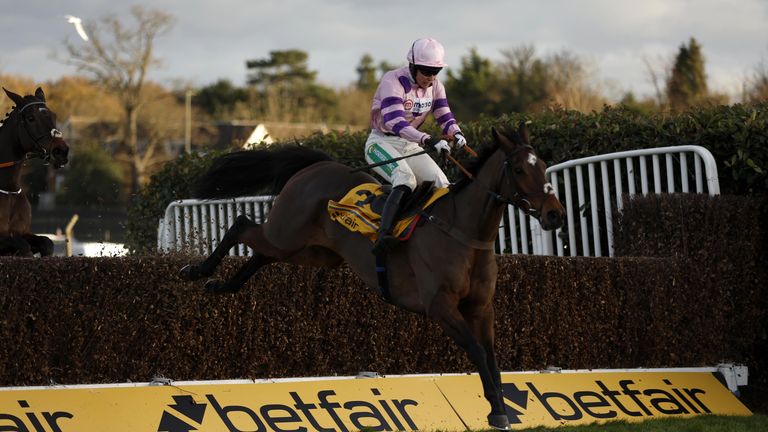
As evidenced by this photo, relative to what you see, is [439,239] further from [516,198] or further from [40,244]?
[40,244]

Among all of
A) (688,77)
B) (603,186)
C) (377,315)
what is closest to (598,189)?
(603,186)

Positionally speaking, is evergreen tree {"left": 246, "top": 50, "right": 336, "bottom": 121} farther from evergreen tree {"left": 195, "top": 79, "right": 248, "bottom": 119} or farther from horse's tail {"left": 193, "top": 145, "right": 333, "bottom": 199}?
horse's tail {"left": 193, "top": 145, "right": 333, "bottom": 199}

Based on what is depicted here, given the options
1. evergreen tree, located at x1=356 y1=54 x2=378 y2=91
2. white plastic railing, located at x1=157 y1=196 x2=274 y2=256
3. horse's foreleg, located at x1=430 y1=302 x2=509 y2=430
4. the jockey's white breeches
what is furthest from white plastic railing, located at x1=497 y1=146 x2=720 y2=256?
evergreen tree, located at x1=356 y1=54 x2=378 y2=91

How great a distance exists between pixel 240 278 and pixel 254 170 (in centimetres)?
95

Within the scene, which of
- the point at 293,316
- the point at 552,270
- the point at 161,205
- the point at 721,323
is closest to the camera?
the point at 293,316

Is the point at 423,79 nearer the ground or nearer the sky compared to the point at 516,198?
nearer the sky

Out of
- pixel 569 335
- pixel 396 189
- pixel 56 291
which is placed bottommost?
pixel 569 335

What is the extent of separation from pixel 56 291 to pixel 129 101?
44502 mm

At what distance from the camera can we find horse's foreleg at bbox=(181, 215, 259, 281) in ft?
23.3

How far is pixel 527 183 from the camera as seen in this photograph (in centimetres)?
612

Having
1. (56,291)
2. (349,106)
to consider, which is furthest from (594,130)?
(349,106)

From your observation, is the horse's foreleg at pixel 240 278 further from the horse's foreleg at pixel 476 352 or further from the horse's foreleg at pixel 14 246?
the horse's foreleg at pixel 14 246

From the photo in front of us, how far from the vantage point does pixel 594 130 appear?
10602 millimetres

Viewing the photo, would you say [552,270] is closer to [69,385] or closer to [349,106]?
[69,385]
